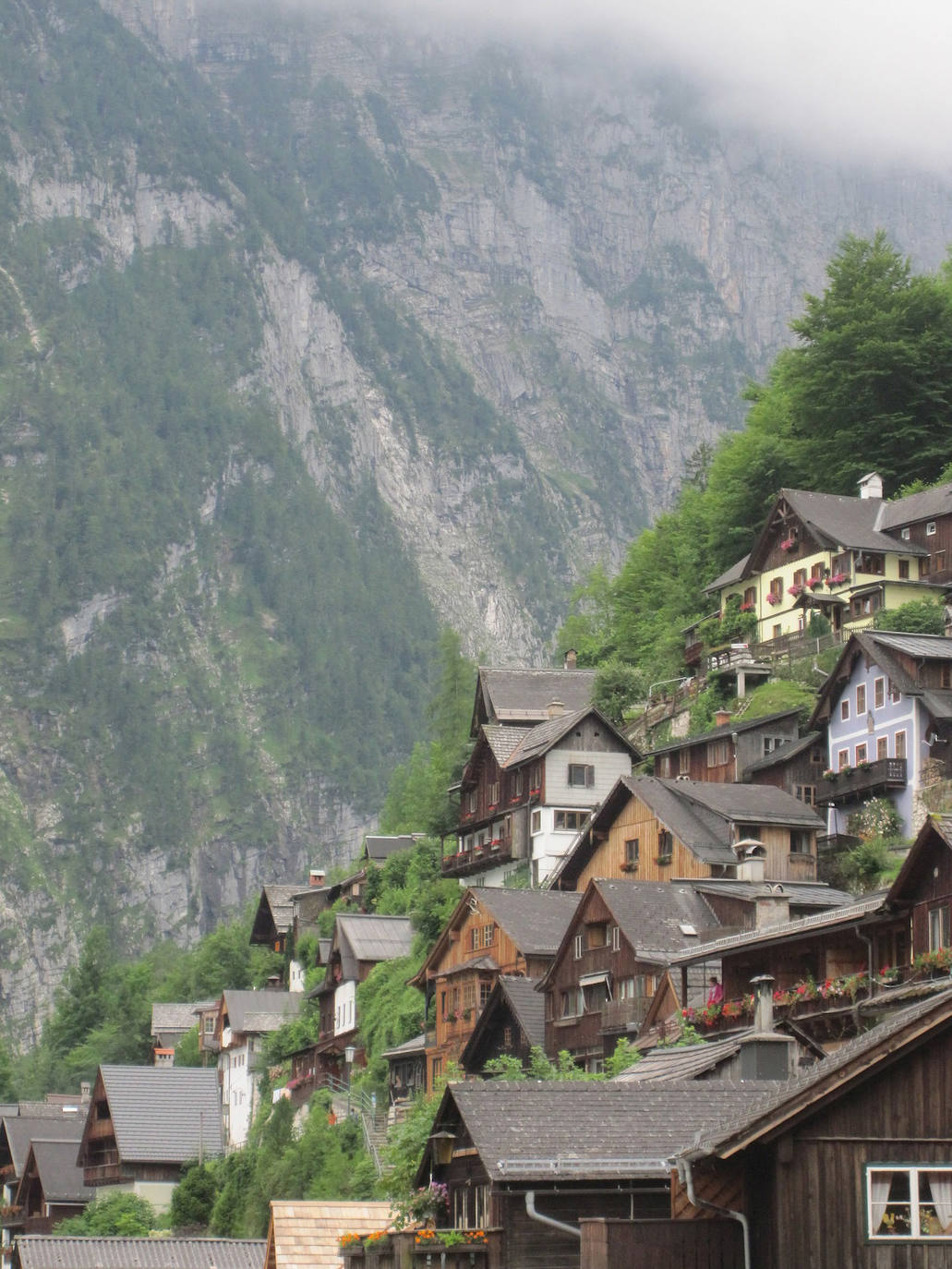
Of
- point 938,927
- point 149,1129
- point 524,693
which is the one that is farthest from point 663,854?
point 524,693

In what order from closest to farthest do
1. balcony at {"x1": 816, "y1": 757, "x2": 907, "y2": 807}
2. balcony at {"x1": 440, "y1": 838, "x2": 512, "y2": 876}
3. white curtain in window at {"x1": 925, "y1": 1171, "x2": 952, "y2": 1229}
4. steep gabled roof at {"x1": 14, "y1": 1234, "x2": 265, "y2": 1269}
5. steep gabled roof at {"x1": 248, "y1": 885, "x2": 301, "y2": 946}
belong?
white curtain in window at {"x1": 925, "y1": 1171, "x2": 952, "y2": 1229}
steep gabled roof at {"x1": 14, "y1": 1234, "x2": 265, "y2": 1269}
balcony at {"x1": 816, "y1": 757, "x2": 907, "y2": 807}
balcony at {"x1": 440, "y1": 838, "x2": 512, "y2": 876}
steep gabled roof at {"x1": 248, "y1": 885, "x2": 301, "y2": 946}

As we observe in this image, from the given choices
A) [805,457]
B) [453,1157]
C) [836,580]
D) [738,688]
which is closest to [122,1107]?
[738,688]

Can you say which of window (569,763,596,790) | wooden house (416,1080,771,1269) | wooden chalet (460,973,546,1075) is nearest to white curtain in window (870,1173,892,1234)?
wooden house (416,1080,771,1269)

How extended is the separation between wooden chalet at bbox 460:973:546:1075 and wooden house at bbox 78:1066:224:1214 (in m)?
27.9

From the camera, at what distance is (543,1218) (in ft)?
91.6

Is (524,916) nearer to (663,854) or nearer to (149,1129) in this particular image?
(663,854)

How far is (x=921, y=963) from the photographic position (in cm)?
4197

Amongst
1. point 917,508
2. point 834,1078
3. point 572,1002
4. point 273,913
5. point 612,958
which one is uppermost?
point 917,508

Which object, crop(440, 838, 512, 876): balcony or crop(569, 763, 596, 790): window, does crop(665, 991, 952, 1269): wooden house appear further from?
crop(440, 838, 512, 876): balcony

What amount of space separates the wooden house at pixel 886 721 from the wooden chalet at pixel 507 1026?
15.2 m

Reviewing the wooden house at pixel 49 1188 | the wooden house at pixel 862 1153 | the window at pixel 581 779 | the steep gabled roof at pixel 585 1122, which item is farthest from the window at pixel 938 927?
the wooden house at pixel 49 1188

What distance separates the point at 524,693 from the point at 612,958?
148 ft

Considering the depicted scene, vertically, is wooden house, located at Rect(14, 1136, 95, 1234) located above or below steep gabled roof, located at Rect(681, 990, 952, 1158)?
below

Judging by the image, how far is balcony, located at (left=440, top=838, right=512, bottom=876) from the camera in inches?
3386
